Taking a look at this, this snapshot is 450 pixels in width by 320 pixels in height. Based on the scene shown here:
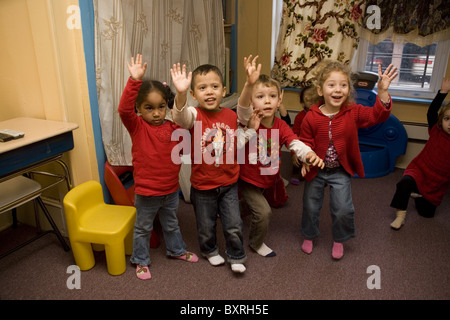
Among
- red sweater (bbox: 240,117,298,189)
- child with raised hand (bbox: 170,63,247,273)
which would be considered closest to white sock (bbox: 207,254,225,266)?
child with raised hand (bbox: 170,63,247,273)

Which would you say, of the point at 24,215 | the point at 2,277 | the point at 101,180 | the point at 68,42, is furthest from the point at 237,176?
the point at 24,215

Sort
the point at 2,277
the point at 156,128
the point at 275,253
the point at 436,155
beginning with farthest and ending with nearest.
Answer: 1. the point at 436,155
2. the point at 275,253
3. the point at 2,277
4. the point at 156,128

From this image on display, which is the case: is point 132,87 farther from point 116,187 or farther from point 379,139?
point 379,139

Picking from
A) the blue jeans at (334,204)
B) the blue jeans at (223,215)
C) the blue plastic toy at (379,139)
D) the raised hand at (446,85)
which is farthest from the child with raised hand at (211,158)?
the blue plastic toy at (379,139)

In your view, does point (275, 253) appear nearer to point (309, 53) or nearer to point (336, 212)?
point (336, 212)

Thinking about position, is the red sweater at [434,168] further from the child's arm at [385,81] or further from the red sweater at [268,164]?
the red sweater at [268,164]

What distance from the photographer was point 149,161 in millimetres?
1648

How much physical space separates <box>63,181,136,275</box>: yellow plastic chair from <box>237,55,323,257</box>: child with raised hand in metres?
0.62

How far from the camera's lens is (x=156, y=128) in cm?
165

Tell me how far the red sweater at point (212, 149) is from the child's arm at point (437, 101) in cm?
128

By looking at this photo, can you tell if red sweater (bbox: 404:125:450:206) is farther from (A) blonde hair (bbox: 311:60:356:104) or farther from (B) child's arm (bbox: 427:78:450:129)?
(A) blonde hair (bbox: 311:60:356:104)

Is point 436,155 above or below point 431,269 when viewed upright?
above

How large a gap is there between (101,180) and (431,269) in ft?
5.87
